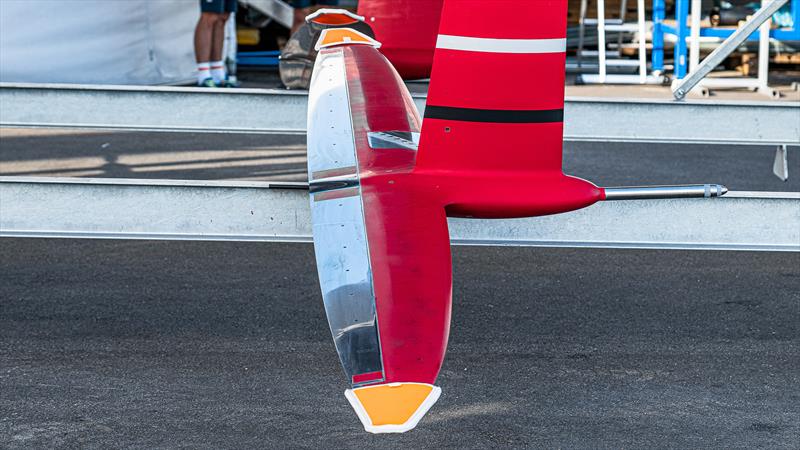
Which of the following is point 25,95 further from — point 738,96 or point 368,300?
point 738,96

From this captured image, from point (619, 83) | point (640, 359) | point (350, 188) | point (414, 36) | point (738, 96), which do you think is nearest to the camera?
point (350, 188)

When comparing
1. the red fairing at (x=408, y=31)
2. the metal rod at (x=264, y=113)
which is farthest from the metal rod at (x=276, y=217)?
the red fairing at (x=408, y=31)

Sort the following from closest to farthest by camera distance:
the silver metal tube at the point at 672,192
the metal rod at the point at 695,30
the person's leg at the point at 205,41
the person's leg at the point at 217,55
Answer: the silver metal tube at the point at 672,192
the person's leg at the point at 205,41
the person's leg at the point at 217,55
the metal rod at the point at 695,30

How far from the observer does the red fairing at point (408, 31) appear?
471cm

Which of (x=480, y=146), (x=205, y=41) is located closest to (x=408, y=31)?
(x=480, y=146)

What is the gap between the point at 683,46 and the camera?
32.9 ft

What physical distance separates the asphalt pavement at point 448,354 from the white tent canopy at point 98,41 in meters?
4.36

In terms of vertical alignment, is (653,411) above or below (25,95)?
below

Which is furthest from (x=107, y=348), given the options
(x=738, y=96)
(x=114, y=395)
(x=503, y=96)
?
(x=738, y=96)

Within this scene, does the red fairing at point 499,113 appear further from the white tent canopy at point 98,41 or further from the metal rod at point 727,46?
the white tent canopy at point 98,41

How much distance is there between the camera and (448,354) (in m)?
3.48

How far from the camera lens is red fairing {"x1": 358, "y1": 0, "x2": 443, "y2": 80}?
4.71 metres

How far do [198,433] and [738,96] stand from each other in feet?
26.0

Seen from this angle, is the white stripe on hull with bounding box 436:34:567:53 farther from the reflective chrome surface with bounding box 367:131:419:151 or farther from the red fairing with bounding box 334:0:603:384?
the reflective chrome surface with bounding box 367:131:419:151
